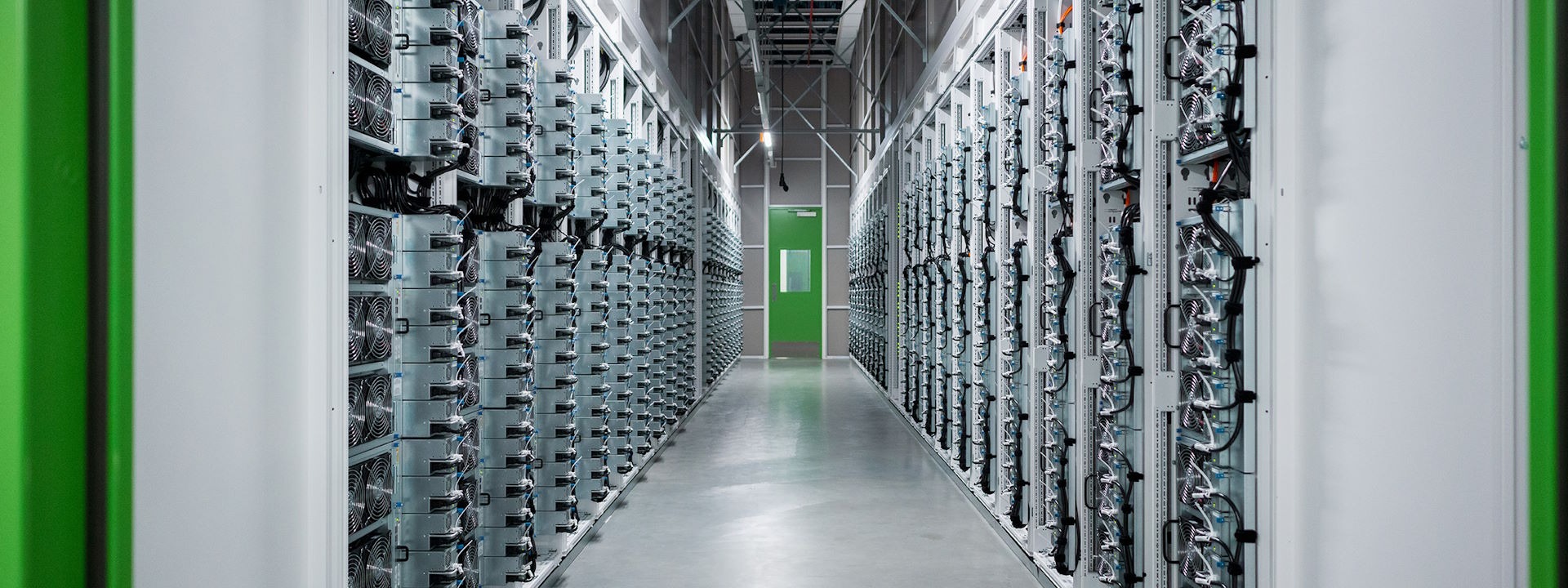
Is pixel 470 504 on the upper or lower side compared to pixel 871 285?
lower

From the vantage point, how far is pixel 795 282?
70.2 feet

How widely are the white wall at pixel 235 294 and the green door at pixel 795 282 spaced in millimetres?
18702

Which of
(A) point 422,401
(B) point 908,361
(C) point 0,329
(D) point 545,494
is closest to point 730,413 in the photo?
(B) point 908,361

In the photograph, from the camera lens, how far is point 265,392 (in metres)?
2.42

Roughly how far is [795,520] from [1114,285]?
118 inches

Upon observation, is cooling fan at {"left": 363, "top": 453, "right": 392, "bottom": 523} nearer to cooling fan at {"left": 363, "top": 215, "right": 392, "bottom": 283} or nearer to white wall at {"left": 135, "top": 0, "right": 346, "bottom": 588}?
white wall at {"left": 135, "top": 0, "right": 346, "bottom": 588}

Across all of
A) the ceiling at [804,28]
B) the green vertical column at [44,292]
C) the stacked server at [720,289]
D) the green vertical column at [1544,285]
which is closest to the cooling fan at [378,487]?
the green vertical column at [44,292]

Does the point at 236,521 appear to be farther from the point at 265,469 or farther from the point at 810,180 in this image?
the point at 810,180

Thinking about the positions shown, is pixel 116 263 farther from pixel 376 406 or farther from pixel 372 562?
pixel 372 562

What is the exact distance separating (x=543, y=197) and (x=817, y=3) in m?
13.4

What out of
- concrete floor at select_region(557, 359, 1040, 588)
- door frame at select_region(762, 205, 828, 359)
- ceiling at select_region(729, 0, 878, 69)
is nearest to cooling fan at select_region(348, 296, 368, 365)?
concrete floor at select_region(557, 359, 1040, 588)

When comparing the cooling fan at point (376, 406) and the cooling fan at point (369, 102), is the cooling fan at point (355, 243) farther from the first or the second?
the cooling fan at point (376, 406)

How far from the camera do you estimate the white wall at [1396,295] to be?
75.9 inches

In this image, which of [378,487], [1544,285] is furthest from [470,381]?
[1544,285]
